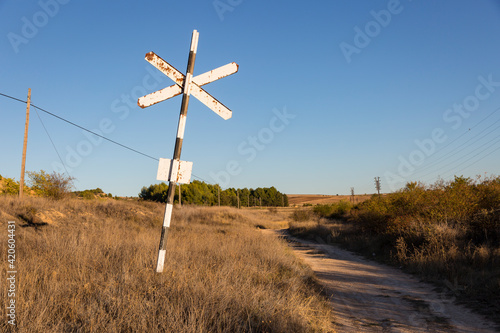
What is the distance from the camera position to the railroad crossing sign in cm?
531

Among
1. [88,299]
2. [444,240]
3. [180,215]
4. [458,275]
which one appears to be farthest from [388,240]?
[180,215]

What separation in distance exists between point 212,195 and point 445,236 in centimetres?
7420

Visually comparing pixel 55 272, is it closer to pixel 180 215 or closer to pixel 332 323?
pixel 332 323

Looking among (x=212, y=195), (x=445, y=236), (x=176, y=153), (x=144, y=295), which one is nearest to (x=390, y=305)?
(x=144, y=295)

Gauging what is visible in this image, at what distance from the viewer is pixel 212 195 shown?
83.3 m

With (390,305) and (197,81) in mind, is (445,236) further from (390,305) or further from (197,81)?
(197,81)

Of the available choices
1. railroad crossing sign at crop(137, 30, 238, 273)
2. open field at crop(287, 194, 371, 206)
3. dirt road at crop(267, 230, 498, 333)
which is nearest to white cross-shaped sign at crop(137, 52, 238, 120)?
railroad crossing sign at crop(137, 30, 238, 273)

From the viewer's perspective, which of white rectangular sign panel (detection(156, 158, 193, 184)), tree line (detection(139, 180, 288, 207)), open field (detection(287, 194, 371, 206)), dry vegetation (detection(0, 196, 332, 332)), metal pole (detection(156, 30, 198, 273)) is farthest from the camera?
open field (detection(287, 194, 371, 206))

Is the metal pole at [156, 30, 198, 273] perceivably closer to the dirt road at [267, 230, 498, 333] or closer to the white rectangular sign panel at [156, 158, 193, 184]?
the white rectangular sign panel at [156, 158, 193, 184]

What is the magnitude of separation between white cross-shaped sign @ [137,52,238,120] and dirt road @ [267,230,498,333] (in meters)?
4.56

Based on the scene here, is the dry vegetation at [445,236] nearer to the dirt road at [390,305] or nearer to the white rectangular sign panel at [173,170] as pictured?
the dirt road at [390,305]

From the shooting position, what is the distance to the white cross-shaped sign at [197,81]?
5.52 metres

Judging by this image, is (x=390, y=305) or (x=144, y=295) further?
(x=390, y=305)

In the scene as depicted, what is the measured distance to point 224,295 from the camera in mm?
4766
